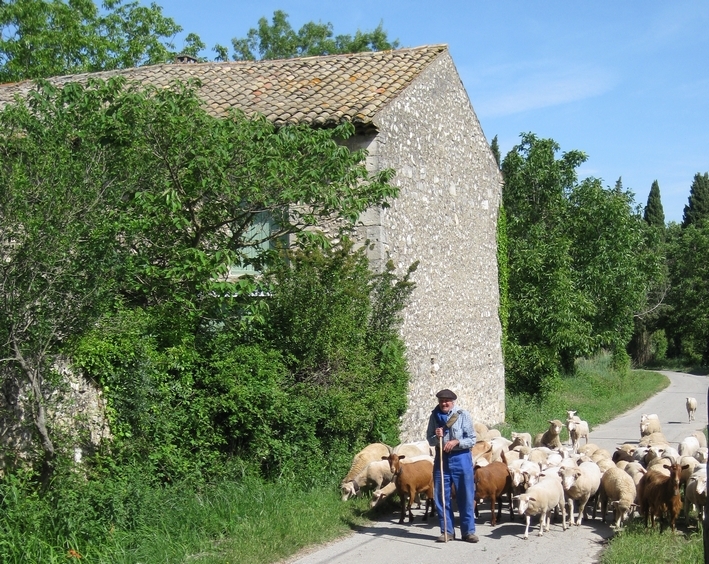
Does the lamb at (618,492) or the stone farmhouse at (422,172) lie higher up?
the stone farmhouse at (422,172)

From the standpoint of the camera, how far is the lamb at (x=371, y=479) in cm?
1100

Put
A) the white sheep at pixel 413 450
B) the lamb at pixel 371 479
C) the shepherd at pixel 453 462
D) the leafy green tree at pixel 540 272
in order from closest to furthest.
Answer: the shepherd at pixel 453 462 < the lamb at pixel 371 479 < the white sheep at pixel 413 450 < the leafy green tree at pixel 540 272

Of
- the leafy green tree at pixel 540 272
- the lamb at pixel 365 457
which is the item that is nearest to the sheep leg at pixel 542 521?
the lamb at pixel 365 457

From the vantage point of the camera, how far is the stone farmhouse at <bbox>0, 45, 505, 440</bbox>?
14.5 meters

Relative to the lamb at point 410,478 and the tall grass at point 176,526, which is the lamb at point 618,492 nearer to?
the lamb at point 410,478

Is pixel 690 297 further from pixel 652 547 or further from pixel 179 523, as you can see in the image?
pixel 179 523

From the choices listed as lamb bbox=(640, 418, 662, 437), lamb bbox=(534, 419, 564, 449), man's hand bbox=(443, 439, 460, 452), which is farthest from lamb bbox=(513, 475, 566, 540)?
lamb bbox=(640, 418, 662, 437)

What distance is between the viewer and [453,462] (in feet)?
30.6

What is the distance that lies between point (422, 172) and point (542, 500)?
817cm

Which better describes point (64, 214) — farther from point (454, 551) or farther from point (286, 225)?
point (454, 551)

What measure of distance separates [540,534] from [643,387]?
26.1 metres

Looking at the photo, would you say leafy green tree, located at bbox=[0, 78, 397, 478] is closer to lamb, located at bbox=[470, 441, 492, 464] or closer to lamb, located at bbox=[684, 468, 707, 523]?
lamb, located at bbox=[470, 441, 492, 464]

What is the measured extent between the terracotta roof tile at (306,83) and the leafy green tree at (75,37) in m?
9.59

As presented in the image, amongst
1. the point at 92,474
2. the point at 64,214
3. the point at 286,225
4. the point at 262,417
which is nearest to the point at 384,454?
the point at 262,417
